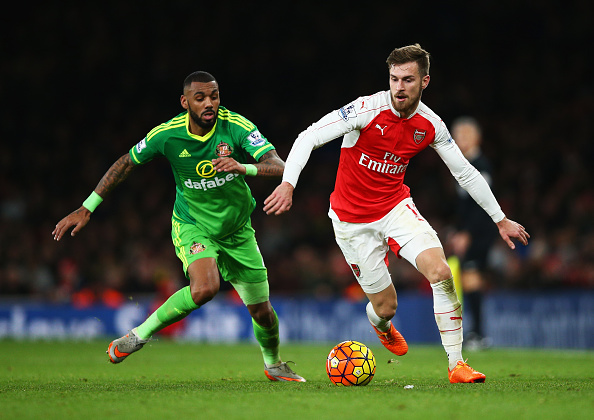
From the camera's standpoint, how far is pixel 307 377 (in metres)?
7.54

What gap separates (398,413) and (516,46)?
17.4m

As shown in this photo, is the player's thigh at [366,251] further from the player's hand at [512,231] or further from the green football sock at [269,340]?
the player's hand at [512,231]

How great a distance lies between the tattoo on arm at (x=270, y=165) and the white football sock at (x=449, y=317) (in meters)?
1.46

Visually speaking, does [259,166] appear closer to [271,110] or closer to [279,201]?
[279,201]

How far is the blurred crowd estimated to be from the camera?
17250mm

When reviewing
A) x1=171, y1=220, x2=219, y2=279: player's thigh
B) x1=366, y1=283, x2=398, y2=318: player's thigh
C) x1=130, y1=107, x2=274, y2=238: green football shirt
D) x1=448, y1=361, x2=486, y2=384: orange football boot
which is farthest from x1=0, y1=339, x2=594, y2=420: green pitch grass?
x1=130, y1=107, x2=274, y2=238: green football shirt

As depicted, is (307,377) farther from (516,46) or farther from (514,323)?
(516,46)

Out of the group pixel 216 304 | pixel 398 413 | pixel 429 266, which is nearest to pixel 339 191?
pixel 429 266

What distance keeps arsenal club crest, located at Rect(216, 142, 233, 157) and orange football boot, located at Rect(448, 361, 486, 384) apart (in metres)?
2.44

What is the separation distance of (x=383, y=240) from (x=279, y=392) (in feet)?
6.04

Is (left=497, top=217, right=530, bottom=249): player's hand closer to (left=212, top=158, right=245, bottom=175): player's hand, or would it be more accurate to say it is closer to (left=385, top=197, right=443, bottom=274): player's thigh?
(left=385, top=197, right=443, bottom=274): player's thigh

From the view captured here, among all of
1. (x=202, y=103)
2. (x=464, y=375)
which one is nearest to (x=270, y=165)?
(x=202, y=103)

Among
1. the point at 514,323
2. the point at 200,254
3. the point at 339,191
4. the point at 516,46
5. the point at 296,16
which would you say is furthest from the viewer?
the point at 296,16

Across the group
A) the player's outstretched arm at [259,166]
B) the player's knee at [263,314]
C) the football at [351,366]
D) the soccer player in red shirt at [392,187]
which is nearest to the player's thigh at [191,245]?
the player's knee at [263,314]
